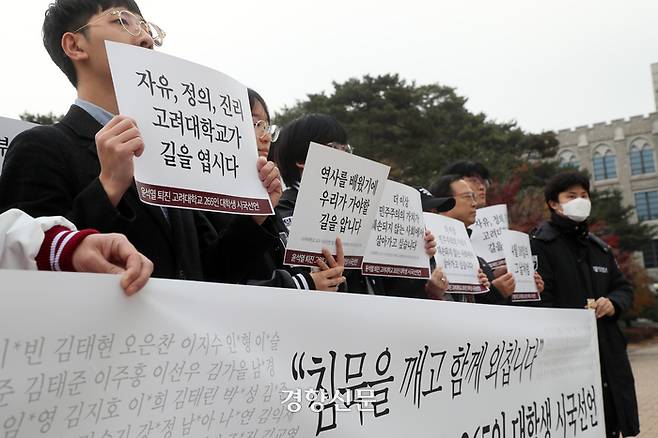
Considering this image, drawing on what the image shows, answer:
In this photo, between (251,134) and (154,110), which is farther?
(251,134)

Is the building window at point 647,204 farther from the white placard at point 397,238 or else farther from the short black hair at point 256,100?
the short black hair at point 256,100

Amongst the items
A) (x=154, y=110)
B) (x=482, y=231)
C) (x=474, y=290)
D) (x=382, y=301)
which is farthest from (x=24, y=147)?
(x=482, y=231)

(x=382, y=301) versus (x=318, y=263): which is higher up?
(x=318, y=263)

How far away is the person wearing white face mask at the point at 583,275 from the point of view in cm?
389

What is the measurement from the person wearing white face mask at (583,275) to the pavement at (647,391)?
292 cm

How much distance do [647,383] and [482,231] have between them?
8442mm

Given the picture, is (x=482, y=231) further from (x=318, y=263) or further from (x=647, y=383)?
(x=647, y=383)

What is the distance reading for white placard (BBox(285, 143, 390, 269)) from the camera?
204 cm

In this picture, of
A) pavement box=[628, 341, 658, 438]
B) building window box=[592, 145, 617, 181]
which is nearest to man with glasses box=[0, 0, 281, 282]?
pavement box=[628, 341, 658, 438]

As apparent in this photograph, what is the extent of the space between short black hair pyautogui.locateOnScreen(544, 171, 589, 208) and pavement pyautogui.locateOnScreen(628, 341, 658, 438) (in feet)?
10.9

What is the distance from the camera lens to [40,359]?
3.49 ft

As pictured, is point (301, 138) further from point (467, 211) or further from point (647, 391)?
point (647, 391)

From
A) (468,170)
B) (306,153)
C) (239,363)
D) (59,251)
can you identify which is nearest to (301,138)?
(306,153)

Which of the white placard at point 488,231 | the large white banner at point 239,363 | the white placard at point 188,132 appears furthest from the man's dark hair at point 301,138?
the white placard at point 488,231
